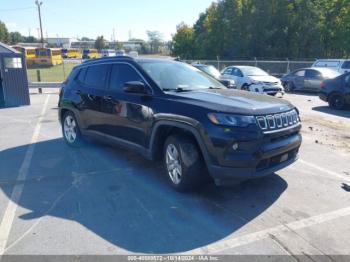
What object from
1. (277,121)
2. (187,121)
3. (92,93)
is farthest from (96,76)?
(277,121)

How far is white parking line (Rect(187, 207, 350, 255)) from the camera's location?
321 centimetres

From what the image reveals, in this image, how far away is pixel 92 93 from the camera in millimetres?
5938

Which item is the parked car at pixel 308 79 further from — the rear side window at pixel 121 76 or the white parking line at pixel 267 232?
the white parking line at pixel 267 232

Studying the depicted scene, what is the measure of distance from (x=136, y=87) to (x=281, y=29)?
3801 cm

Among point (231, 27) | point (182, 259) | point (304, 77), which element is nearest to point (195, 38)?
point (231, 27)

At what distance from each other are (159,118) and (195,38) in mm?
47170

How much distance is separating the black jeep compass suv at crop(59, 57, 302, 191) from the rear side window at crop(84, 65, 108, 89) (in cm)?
2

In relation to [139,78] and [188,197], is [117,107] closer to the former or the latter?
[139,78]

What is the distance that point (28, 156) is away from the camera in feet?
20.7

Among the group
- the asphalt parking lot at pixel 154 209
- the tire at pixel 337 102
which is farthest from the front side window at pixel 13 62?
the tire at pixel 337 102

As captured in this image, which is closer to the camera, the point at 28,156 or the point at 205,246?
the point at 205,246

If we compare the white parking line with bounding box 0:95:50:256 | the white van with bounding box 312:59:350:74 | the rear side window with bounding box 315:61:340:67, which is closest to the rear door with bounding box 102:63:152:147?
the white parking line with bounding box 0:95:50:256

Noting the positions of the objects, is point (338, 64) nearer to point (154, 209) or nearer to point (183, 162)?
point (183, 162)

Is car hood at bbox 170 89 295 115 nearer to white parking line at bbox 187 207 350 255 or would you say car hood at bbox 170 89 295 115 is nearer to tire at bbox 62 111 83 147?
white parking line at bbox 187 207 350 255
